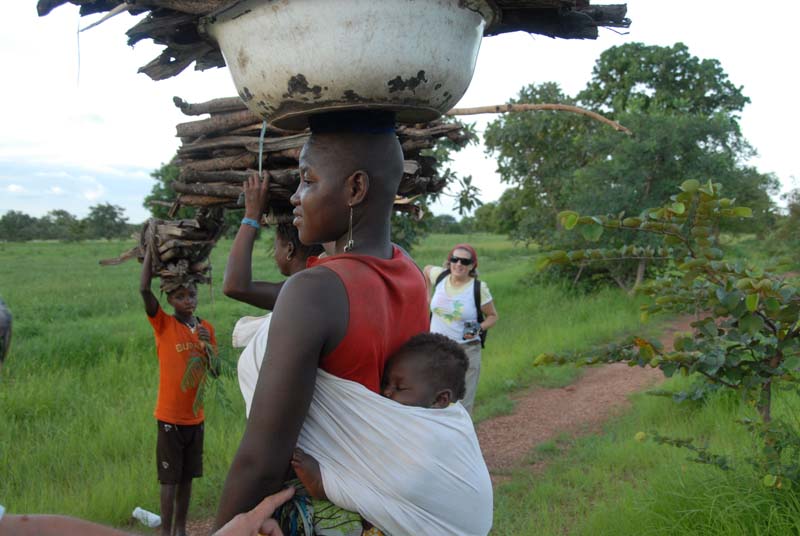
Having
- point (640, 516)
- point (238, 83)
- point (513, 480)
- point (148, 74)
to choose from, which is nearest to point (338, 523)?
point (238, 83)

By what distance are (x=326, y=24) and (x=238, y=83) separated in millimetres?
289

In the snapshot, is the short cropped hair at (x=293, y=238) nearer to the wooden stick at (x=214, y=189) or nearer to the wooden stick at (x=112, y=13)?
the wooden stick at (x=214, y=189)

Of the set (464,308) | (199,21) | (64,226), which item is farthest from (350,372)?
(64,226)

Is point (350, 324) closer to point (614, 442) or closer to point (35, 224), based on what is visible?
point (614, 442)

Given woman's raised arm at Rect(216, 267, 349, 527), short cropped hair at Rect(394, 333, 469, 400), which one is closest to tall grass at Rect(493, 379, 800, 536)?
short cropped hair at Rect(394, 333, 469, 400)

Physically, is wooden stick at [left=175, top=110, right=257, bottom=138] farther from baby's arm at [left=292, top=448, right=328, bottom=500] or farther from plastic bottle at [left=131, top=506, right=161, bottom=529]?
plastic bottle at [left=131, top=506, right=161, bottom=529]

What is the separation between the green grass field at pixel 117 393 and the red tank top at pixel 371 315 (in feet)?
6.97

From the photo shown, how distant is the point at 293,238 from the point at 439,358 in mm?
1061

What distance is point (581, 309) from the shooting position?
11.7 meters

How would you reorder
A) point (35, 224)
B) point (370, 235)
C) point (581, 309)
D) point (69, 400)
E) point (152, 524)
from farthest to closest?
point (35, 224) → point (581, 309) → point (69, 400) → point (152, 524) → point (370, 235)

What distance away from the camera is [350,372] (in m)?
1.47

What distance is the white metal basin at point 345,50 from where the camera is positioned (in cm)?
131

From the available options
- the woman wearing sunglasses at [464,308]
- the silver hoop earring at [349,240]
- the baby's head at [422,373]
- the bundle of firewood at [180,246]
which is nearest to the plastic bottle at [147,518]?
the bundle of firewood at [180,246]

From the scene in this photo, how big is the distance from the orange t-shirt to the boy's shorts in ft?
0.19
